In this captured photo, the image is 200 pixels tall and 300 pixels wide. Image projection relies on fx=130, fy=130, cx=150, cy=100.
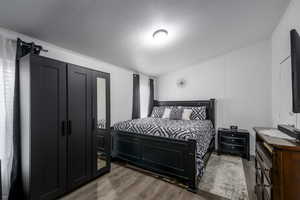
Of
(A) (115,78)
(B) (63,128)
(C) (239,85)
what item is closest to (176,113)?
(C) (239,85)

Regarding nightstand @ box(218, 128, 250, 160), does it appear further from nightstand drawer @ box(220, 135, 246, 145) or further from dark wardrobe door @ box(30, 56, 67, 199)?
dark wardrobe door @ box(30, 56, 67, 199)

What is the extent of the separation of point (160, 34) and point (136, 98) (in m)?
2.09

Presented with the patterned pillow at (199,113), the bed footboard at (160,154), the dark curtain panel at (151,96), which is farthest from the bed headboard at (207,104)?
the bed footboard at (160,154)

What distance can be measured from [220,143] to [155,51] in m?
2.78

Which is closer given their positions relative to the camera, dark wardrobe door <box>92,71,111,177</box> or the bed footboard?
the bed footboard

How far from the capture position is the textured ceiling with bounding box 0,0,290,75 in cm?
154

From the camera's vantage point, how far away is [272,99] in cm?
301

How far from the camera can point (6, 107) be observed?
1.67 m

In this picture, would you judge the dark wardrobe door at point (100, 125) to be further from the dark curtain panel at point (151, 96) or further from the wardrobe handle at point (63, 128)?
the dark curtain panel at point (151, 96)

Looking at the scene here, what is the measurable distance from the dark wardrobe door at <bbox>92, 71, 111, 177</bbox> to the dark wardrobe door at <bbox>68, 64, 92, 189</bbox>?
93mm

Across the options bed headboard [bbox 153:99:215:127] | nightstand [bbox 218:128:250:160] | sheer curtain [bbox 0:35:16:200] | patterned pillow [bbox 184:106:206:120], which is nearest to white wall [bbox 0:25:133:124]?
sheer curtain [bbox 0:35:16:200]

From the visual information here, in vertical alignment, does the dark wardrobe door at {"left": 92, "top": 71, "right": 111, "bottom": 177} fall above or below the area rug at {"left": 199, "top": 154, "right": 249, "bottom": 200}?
above

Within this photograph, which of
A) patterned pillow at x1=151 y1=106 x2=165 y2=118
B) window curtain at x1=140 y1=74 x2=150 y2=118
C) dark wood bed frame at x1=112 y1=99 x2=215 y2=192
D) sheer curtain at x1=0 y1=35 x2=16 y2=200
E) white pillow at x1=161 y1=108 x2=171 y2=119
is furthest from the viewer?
window curtain at x1=140 y1=74 x2=150 y2=118

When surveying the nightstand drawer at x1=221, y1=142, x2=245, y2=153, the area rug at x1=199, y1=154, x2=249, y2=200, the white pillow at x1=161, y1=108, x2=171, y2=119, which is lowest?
the area rug at x1=199, y1=154, x2=249, y2=200
